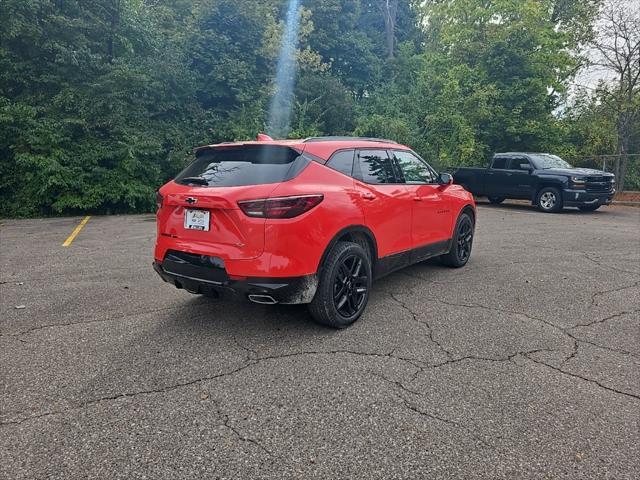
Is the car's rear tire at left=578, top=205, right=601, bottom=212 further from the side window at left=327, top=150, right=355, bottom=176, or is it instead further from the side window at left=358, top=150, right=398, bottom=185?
the side window at left=327, top=150, right=355, bottom=176

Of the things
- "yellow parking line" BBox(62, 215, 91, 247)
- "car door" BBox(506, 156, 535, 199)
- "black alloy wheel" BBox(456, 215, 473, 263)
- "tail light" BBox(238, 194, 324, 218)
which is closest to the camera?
"tail light" BBox(238, 194, 324, 218)

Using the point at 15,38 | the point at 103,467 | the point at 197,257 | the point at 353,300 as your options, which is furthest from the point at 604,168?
the point at 15,38

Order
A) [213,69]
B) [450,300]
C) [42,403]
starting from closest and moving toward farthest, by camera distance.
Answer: [42,403] → [450,300] → [213,69]

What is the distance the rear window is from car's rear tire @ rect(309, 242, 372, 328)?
77cm

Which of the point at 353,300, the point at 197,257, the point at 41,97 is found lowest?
the point at 353,300

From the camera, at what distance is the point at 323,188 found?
11.4 ft

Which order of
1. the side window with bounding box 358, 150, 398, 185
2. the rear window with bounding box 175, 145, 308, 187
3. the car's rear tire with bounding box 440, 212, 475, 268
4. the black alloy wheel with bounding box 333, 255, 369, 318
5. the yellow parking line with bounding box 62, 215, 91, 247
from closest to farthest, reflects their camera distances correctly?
the rear window with bounding box 175, 145, 308, 187
the black alloy wheel with bounding box 333, 255, 369, 318
the side window with bounding box 358, 150, 398, 185
the car's rear tire with bounding box 440, 212, 475, 268
the yellow parking line with bounding box 62, 215, 91, 247

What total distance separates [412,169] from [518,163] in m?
9.88

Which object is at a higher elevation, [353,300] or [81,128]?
[81,128]

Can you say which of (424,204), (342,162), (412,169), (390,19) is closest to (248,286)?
(342,162)

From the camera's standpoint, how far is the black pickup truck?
1182 cm

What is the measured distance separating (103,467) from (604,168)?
1884 centimetres

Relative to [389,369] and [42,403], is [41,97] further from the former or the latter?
[389,369]

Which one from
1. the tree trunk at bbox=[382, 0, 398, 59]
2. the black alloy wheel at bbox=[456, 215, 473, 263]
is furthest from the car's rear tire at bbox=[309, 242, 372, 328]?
the tree trunk at bbox=[382, 0, 398, 59]
